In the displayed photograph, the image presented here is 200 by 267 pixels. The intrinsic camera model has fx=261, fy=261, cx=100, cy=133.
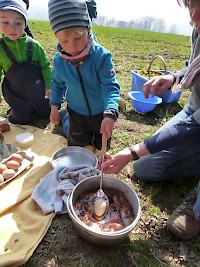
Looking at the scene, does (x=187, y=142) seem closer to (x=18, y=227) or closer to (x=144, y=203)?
(x=144, y=203)

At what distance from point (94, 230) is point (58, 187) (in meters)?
0.57

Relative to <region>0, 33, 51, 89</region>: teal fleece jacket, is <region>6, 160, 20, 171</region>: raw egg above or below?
below

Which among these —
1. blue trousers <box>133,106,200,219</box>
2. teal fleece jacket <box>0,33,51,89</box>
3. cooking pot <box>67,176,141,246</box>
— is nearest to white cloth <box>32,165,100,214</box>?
cooking pot <box>67,176,141,246</box>

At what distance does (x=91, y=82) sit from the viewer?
2252 mm

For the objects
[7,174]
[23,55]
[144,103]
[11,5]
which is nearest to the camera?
[7,174]

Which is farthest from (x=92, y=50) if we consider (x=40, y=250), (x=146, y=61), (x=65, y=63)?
(x=146, y=61)

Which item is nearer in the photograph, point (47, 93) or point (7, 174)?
point (7, 174)

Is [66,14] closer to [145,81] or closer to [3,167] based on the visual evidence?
[3,167]

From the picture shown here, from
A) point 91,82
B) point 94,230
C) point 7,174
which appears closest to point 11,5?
point 91,82

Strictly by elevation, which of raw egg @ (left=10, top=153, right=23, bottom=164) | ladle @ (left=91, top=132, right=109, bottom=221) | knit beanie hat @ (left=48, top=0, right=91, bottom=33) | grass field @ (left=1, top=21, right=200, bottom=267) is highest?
knit beanie hat @ (left=48, top=0, right=91, bottom=33)

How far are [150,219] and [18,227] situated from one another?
3.00ft

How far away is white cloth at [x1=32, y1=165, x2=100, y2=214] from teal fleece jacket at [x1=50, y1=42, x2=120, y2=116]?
54 centimetres

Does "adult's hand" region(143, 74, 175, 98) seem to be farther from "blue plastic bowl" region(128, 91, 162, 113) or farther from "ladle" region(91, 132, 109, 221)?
"blue plastic bowl" region(128, 91, 162, 113)

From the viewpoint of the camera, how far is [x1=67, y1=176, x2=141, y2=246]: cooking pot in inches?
55.9
